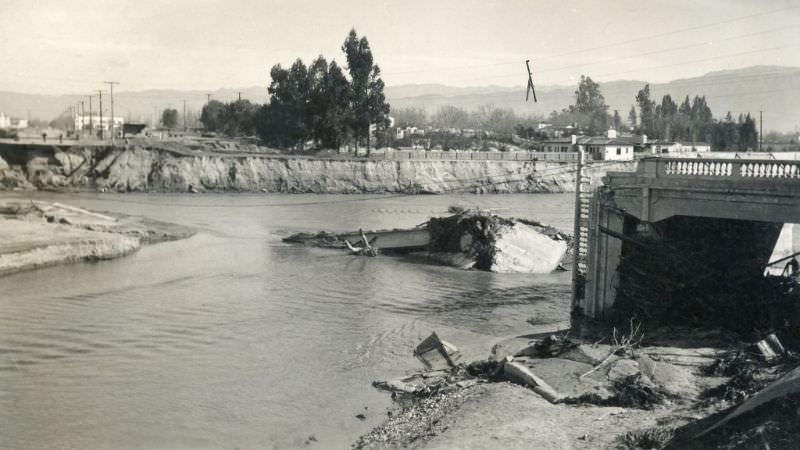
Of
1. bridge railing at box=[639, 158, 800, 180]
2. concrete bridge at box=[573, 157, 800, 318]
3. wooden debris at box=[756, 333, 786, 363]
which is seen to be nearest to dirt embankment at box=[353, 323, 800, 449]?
wooden debris at box=[756, 333, 786, 363]

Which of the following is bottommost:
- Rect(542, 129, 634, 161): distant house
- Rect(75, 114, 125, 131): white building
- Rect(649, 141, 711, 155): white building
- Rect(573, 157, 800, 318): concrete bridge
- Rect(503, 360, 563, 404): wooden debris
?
Rect(503, 360, 563, 404): wooden debris

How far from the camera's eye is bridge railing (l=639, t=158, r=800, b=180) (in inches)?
730

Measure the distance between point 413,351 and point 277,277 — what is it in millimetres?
13964

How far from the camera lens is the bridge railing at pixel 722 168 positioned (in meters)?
18.5

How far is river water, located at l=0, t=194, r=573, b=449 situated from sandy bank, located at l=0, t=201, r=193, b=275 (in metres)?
1.06

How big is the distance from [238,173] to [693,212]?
6683 cm

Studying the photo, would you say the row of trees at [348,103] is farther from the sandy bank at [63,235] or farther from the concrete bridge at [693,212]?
the concrete bridge at [693,212]

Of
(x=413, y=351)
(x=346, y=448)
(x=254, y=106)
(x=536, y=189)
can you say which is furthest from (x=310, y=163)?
(x=346, y=448)

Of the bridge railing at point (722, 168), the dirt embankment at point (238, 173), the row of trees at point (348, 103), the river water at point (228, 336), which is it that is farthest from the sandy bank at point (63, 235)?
the row of trees at point (348, 103)

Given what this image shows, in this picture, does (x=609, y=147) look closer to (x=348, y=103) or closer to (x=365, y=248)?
(x=348, y=103)

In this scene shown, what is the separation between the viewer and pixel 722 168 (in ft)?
65.3

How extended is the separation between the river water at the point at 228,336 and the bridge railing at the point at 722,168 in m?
6.95

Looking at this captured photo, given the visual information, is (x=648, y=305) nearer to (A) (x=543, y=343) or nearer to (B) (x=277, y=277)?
(A) (x=543, y=343)

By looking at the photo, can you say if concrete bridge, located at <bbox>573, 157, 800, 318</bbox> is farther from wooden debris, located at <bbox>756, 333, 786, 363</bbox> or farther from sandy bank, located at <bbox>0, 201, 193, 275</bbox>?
sandy bank, located at <bbox>0, 201, 193, 275</bbox>
